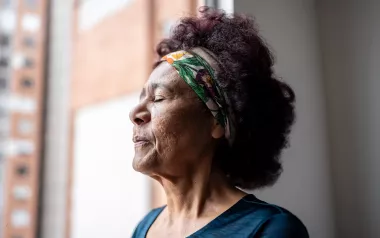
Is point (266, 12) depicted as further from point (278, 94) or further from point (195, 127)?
point (195, 127)

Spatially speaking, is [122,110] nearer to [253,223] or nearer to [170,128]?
[170,128]

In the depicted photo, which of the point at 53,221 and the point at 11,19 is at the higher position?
the point at 11,19

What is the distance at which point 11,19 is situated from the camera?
1092 millimetres

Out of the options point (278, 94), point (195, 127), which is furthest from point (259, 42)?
point (195, 127)

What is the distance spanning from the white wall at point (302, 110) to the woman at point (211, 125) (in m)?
0.17

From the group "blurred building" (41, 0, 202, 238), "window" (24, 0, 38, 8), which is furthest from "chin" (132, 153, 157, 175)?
"window" (24, 0, 38, 8)

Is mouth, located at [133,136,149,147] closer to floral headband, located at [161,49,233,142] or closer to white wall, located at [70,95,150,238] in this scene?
floral headband, located at [161,49,233,142]

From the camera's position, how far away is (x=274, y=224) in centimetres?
74

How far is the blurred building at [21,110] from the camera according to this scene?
1056 mm

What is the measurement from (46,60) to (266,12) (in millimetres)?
651

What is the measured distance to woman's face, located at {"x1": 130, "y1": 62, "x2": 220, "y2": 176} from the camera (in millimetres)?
830

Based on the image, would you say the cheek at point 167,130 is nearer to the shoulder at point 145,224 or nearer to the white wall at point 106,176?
the shoulder at point 145,224

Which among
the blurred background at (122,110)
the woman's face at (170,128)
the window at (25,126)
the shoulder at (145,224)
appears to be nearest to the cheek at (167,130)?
the woman's face at (170,128)

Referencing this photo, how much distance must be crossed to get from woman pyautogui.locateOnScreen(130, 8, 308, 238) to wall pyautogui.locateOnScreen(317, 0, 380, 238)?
16cm
